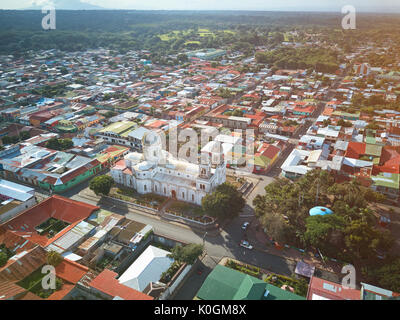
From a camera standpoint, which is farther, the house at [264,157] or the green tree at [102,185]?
the house at [264,157]

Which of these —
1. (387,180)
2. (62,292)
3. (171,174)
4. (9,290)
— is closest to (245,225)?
(171,174)

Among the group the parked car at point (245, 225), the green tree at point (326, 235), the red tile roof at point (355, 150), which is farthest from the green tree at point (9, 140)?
the red tile roof at point (355, 150)

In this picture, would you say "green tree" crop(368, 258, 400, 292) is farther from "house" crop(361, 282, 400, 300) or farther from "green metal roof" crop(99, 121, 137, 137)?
"green metal roof" crop(99, 121, 137, 137)

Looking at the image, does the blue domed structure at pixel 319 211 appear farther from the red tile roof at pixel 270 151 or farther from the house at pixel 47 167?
the house at pixel 47 167

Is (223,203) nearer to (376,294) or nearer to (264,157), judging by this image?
(376,294)

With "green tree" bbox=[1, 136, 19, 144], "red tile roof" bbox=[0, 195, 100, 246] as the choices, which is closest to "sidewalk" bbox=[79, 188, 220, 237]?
"red tile roof" bbox=[0, 195, 100, 246]

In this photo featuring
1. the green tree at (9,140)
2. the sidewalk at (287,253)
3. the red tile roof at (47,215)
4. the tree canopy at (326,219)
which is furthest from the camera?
the green tree at (9,140)

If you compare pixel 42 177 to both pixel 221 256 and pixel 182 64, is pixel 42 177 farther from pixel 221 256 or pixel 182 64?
pixel 182 64
